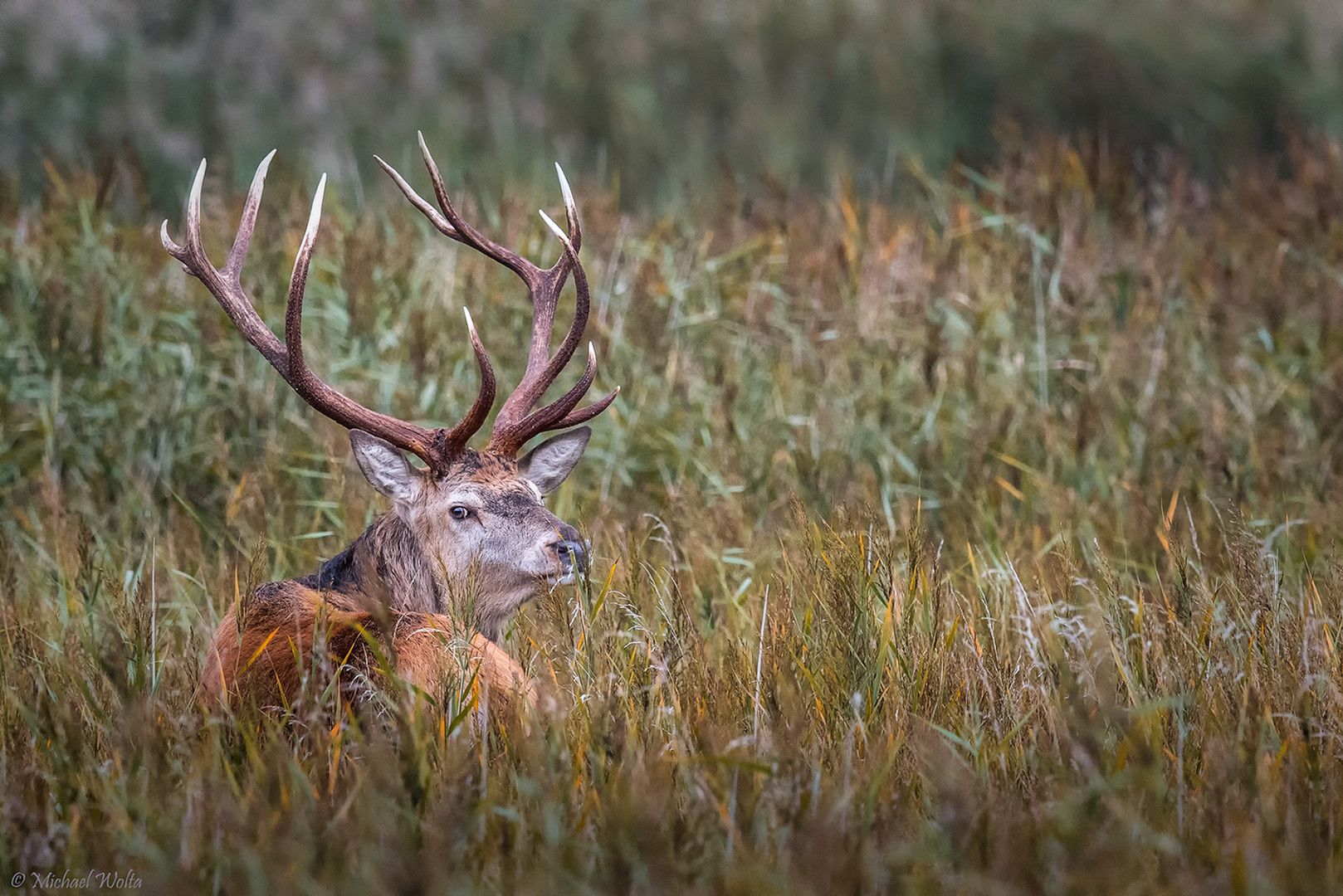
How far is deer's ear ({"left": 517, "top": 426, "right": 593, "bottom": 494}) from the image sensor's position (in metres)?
4.39

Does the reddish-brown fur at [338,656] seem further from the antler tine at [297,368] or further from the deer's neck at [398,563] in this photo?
the antler tine at [297,368]

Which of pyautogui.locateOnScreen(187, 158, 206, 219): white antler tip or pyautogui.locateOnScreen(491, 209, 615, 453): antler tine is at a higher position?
pyautogui.locateOnScreen(187, 158, 206, 219): white antler tip

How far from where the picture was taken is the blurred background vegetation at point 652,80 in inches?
348

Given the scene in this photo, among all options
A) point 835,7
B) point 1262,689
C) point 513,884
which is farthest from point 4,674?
point 835,7

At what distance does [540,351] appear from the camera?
447cm

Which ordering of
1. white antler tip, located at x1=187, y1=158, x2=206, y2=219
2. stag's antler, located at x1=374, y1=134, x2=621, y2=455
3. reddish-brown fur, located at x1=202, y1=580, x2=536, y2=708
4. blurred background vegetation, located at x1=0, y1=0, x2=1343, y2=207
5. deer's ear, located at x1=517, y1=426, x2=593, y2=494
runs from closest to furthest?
1. reddish-brown fur, located at x1=202, y1=580, x2=536, y2=708
2. white antler tip, located at x1=187, y1=158, x2=206, y2=219
3. stag's antler, located at x1=374, y1=134, x2=621, y2=455
4. deer's ear, located at x1=517, y1=426, x2=593, y2=494
5. blurred background vegetation, located at x1=0, y1=0, x2=1343, y2=207

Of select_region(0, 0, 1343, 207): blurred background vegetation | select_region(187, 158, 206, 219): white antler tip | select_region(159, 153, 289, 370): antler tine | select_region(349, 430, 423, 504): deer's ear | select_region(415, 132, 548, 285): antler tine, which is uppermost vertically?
select_region(0, 0, 1343, 207): blurred background vegetation

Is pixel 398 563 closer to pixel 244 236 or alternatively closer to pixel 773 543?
pixel 244 236

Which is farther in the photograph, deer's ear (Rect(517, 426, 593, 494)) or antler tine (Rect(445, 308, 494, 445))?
deer's ear (Rect(517, 426, 593, 494))

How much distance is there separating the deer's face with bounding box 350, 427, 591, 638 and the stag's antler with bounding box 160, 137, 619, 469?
0.07 metres

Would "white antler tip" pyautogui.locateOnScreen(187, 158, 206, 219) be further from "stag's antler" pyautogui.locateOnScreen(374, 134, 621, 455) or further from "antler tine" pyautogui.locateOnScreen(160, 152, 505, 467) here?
"stag's antler" pyautogui.locateOnScreen(374, 134, 621, 455)

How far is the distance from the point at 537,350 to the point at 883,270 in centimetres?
286

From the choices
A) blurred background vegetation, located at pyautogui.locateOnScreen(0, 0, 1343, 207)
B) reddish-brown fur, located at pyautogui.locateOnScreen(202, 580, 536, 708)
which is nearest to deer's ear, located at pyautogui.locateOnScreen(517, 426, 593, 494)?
reddish-brown fur, located at pyautogui.locateOnScreen(202, 580, 536, 708)

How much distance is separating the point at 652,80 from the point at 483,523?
21.2ft
